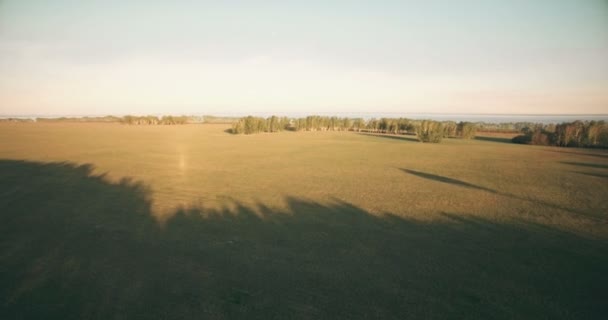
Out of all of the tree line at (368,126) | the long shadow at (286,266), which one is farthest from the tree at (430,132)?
the long shadow at (286,266)

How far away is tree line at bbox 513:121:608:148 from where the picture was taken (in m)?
51.4

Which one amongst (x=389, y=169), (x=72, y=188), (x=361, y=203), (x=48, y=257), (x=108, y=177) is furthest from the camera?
(x=389, y=169)

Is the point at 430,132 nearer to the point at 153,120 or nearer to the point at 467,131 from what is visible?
the point at 467,131

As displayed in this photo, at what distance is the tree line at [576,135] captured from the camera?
51.4 m

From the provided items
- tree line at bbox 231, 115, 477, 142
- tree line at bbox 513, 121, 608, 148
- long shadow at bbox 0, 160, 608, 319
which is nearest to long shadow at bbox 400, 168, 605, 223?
long shadow at bbox 0, 160, 608, 319

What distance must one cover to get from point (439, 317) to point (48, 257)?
11351mm

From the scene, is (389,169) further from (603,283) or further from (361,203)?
(603,283)

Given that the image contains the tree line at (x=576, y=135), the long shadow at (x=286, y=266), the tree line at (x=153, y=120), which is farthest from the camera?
the tree line at (x=153, y=120)

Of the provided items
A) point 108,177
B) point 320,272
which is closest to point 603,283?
point 320,272

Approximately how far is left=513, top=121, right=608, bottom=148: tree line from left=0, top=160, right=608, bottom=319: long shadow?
2307 inches

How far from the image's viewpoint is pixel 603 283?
25.7 feet

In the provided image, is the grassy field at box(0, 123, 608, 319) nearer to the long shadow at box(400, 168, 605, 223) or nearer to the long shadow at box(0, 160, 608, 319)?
the long shadow at box(0, 160, 608, 319)

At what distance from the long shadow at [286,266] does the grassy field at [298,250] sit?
1.8 inches

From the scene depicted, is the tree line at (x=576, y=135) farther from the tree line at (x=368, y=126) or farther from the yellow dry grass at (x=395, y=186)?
the yellow dry grass at (x=395, y=186)
